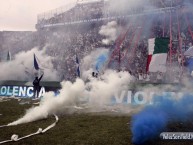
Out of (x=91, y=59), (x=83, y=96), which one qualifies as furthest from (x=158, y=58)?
(x=91, y=59)

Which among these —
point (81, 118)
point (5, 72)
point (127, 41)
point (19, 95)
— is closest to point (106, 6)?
point (127, 41)

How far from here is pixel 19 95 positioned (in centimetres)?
3453

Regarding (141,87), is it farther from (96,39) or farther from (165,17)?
(96,39)

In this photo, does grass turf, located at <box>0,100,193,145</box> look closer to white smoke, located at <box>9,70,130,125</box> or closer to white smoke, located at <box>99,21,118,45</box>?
white smoke, located at <box>9,70,130,125</box>

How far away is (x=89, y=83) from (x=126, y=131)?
39.0 ft

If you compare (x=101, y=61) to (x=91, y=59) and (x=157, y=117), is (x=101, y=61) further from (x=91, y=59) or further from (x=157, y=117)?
(x=157, y=117)

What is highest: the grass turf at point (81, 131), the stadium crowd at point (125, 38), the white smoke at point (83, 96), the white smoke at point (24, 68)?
the stadium crowd at point (125, 38)

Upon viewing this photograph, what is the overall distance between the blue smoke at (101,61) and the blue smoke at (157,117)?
2555cm

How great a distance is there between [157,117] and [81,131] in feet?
12.7

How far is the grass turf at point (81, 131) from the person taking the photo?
1295 centimetres

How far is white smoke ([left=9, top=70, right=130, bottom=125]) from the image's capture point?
2080 cm

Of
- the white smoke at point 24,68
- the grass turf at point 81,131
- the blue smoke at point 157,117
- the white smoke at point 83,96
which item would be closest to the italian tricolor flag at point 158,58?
the white smoke at point 83,96

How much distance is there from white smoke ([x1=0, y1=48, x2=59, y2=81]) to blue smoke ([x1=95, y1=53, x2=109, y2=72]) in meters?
6.98

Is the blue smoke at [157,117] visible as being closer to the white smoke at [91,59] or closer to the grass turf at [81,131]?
the grass turf at [81,131]
